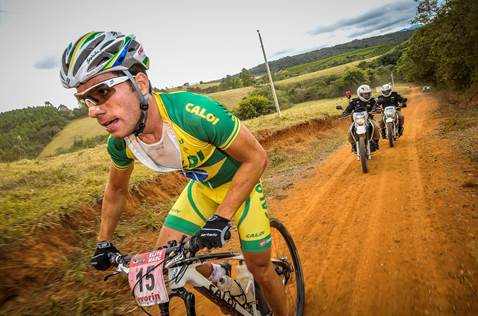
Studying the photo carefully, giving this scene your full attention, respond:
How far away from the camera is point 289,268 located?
136 inches

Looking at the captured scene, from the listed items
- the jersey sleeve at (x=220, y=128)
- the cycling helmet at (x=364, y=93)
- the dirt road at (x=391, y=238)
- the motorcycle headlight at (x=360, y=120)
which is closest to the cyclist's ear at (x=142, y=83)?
the jersey sleeve at (x=220, y=128)

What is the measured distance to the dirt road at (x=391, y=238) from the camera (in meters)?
3.30

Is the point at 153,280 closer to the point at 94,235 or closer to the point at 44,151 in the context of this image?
the point at 94,235

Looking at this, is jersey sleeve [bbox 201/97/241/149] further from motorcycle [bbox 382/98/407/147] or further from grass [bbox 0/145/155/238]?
motorcycle [bbox 382/98/407/147]

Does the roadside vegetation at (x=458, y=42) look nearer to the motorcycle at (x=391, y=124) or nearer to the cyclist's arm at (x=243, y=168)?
the motorcycle at (x=391, y=124)

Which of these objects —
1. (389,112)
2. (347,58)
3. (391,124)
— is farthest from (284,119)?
(347,58)

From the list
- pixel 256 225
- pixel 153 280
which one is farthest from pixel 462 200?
pixel 153 280

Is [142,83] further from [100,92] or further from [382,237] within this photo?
[382,237]

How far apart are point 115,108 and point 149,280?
115 centimetres

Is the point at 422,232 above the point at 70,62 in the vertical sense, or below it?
below

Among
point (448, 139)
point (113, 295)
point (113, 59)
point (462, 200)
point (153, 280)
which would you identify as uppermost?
point (113, 59)

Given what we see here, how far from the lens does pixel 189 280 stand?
7.13 ft

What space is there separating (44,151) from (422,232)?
5199 centimetres

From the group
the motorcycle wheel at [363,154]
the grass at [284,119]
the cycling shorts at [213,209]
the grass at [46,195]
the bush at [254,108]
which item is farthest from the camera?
the bush at [254,108]
